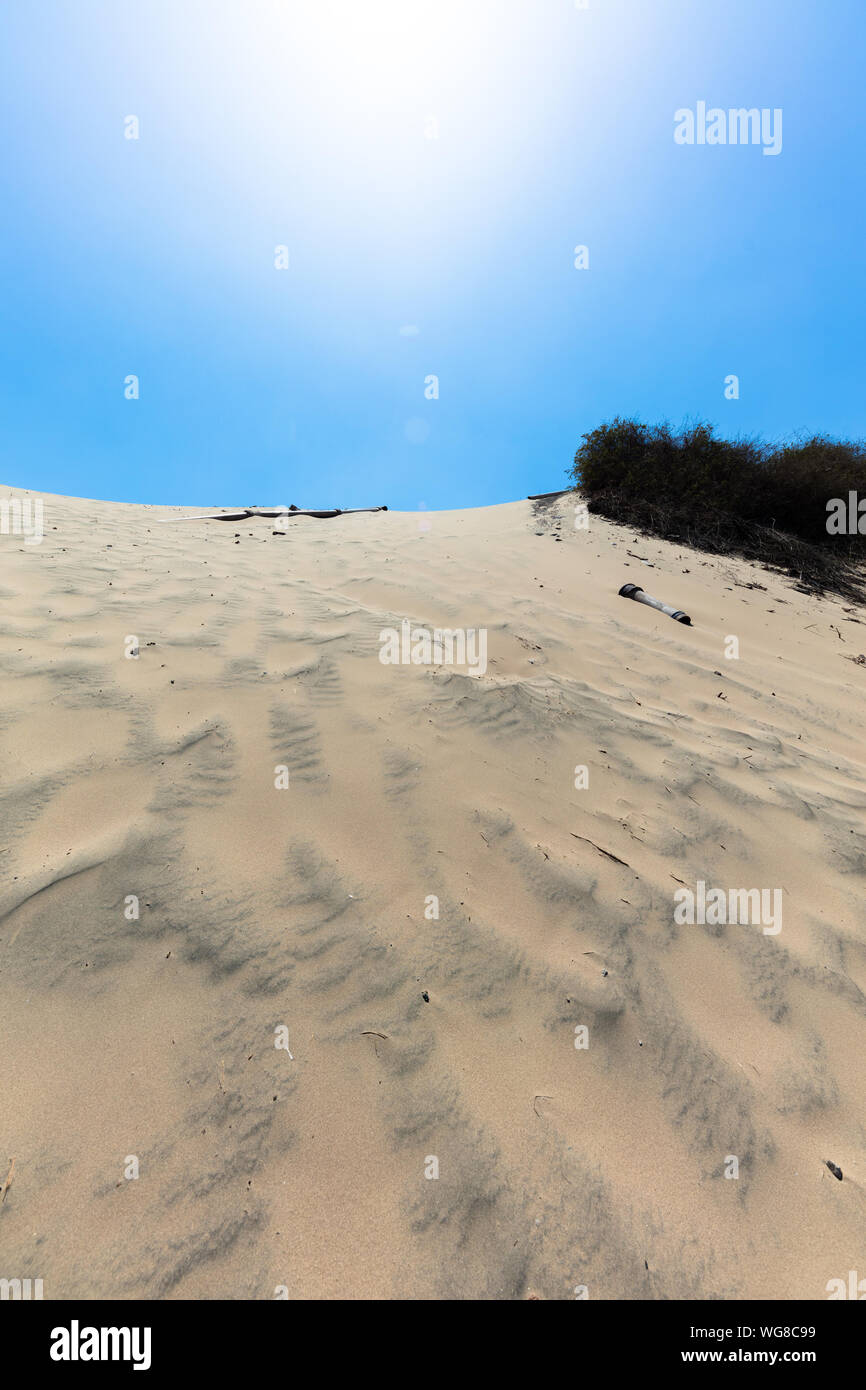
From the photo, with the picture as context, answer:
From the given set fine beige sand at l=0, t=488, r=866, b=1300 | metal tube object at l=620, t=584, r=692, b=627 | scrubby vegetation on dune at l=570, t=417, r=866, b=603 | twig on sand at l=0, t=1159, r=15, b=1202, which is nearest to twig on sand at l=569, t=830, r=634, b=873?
fine beige sand at l=0, t=488, r=866, b=1300

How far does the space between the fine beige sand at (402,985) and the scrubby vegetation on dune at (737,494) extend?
680 centimetres

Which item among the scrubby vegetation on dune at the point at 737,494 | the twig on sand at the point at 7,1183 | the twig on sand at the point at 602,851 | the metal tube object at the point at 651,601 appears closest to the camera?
the twig on sand at the point at 7,1183

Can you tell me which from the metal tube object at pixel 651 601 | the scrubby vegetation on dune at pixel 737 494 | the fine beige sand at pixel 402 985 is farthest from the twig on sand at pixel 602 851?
the scrubby vegetation on dune at pixel 737 494

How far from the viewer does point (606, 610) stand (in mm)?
5191

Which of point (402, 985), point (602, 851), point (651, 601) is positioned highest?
point (651, 601)

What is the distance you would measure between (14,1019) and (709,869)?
2.50 m

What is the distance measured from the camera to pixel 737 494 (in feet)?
30.1

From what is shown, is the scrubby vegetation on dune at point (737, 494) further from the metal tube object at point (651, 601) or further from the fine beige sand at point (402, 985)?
the fine beige sand at point (402, 985)

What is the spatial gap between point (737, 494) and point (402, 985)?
10438mm

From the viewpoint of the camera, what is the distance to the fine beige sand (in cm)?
118

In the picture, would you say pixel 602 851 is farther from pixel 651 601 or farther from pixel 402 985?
pixel 651 601

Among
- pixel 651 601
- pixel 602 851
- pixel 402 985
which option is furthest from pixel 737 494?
pixel 402 985

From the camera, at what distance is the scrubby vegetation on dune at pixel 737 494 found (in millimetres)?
8766
